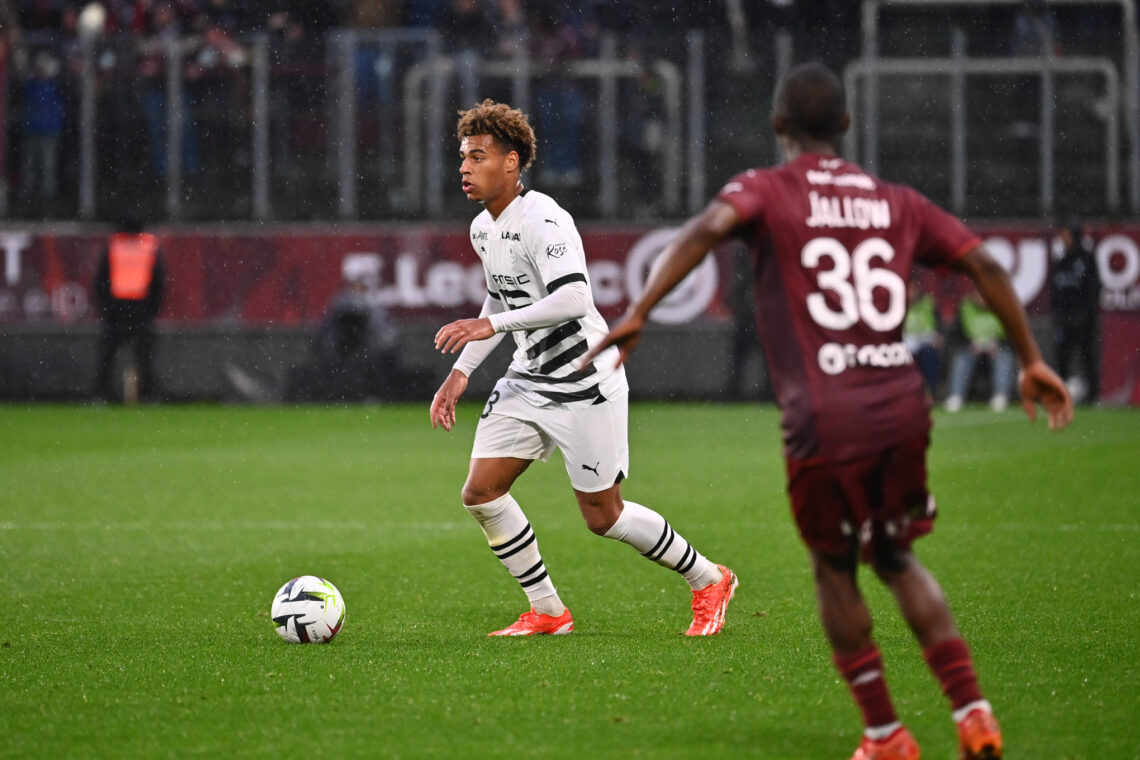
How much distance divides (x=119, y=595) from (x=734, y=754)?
13.4 feet

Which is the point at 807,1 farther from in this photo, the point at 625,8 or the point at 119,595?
the point at 119,595

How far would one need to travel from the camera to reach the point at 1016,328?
4.30m

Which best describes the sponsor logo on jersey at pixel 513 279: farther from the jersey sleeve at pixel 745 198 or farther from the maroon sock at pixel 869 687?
the maroon sock at pixel 869 687

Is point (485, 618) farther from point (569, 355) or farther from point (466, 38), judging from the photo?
point (466, 38)

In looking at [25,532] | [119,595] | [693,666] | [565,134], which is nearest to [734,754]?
[693,666]

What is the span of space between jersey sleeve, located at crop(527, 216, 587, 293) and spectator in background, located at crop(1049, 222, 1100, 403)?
49.2 feet

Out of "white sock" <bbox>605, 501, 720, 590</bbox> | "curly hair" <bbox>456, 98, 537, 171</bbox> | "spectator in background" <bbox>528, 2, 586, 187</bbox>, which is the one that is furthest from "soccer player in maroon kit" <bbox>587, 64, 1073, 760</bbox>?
"spectator in background" <bbox>528, 2, 586, 187</bbox>

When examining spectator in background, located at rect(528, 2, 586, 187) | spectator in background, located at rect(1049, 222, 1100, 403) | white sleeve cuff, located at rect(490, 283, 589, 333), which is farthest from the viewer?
spectator in background, located at rect(1049, 222, 1100, 403)

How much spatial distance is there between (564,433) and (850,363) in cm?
239

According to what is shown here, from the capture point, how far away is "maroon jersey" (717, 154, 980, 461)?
420 centimetres

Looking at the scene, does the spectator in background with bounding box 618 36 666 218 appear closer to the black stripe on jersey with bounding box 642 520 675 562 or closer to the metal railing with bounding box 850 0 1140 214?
the metal railing with bounding box 850 0 1140 214

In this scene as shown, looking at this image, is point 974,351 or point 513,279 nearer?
point 513,279

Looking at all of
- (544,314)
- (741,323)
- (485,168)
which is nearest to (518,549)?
(544,314)

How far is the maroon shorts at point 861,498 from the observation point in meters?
4.18
